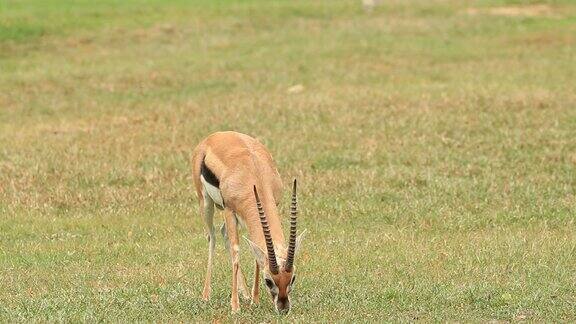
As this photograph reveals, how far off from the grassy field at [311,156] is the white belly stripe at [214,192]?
0.86 metres

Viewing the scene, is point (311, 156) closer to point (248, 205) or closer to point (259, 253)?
point (248, 205)

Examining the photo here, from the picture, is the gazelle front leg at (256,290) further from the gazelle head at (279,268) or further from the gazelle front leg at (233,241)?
the gazelle head at (279,268)

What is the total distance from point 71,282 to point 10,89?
45.7ft

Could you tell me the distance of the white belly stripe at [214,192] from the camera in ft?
33.9

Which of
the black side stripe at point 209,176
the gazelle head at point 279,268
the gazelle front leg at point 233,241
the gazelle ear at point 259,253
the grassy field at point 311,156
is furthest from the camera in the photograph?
the grassy field at point 311,156

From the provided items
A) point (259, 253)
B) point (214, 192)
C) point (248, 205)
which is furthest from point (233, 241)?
point (259, 253)

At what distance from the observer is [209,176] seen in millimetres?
10477

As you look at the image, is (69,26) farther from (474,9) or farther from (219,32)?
(474,9)

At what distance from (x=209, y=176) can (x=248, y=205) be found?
28.3 inches

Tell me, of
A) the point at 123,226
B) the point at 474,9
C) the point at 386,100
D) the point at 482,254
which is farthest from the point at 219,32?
the point at 482,254

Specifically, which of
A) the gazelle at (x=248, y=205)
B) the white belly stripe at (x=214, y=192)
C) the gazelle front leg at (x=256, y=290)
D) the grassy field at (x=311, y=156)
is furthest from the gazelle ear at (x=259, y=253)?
the white belly stripe at (x=214, y=192)

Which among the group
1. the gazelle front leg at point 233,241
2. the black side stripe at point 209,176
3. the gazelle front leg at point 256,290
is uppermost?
the black side stripe at point 209,176

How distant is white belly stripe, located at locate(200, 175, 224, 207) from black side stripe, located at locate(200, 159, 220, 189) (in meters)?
0.04

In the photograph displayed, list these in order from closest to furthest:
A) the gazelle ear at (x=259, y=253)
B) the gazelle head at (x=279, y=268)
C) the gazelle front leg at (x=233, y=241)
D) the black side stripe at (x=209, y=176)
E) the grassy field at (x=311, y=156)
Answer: the gazelle head at (x=279, y=268) → the gazelle ear at (x=259, y=253) → the gazelle front leg at (x=233, y=241) → the black side stripe at (x=209, y=176) → the grassy field at (x=311, y=156)
